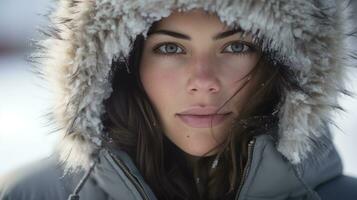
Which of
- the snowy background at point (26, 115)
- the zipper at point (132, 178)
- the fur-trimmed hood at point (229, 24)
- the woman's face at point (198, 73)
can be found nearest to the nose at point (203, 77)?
the woman's face at point (198, 73)

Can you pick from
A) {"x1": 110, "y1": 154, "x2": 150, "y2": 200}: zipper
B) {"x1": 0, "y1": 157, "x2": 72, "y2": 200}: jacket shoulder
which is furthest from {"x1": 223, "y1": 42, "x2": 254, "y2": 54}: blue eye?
{"x1": 0, "y1": 157, "x2": 72, "y2": 200}: jacket shoulder

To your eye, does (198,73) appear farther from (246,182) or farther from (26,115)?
(26,115)

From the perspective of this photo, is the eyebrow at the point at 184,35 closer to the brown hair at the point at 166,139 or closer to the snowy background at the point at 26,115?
the brown hair at the point at 166,139

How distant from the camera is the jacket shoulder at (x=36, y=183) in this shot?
73.1 inches

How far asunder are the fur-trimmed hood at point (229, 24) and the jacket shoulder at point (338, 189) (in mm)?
144

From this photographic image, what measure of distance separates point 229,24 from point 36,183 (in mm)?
784

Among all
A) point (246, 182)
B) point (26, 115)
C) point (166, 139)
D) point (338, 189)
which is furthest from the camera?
point (26, 115)

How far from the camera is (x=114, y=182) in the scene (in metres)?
1.75

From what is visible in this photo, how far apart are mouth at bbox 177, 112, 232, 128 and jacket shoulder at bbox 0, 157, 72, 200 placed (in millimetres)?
424

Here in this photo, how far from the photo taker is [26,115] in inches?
216

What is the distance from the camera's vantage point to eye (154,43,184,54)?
184 cm

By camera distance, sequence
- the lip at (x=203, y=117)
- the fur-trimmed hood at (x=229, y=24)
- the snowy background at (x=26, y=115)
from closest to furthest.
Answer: the fur-trimmed hood at (x=229, y=24)
the lip at (x=203, y=117)
the snowy background at (x=26, y=115)

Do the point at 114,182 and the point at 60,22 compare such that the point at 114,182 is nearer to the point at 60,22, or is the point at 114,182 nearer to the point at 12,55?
the point at 60,22

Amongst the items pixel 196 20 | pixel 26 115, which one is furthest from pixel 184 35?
pixel 26 115
